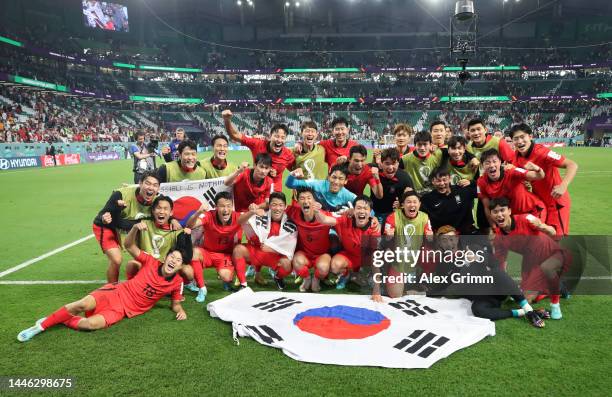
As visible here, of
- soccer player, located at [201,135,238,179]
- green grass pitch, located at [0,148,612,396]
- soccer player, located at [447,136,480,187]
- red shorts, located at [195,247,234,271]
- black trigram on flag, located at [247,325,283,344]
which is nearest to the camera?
green grass pitch, located at [0,148,612,396]

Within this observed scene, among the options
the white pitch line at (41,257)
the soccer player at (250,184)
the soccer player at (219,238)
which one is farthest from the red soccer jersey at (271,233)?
the white pitch line at (41,257)

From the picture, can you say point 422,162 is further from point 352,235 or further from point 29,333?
point 29,333

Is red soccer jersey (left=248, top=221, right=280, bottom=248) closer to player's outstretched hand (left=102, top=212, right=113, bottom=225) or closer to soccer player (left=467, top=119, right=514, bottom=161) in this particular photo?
player's outstretched hand (left=102, top=212, right=113, bottom=225)

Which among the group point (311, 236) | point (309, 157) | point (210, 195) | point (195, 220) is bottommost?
point (311, 236)

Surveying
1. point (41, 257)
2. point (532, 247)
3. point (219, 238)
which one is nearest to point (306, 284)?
point (219, 238)

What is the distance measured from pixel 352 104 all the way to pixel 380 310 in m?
55.9

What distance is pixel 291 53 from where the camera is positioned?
6456 cm

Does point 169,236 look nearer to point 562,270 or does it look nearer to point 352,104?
point 562,270

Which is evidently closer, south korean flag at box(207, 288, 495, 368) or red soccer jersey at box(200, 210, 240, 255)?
south korean flag at box(207, 288, 495, 368)

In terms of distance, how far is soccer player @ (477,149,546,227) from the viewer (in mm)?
4836

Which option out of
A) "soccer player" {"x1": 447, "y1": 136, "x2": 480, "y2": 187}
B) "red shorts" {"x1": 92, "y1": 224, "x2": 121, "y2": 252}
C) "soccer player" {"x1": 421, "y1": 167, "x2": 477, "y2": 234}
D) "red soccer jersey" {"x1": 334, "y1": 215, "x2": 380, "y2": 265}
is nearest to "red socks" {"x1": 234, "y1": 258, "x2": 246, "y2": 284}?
"red soccer jersey" {"x1": 334, "y1": 215, "x2": 380, "y2": 265}

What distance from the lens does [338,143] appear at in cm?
643

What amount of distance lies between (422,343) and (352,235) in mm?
1842

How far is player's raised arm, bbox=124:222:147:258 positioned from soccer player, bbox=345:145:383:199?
112 inches
